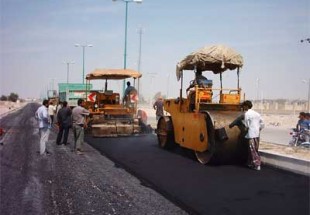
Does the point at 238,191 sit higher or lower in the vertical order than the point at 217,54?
lower

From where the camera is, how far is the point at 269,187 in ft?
26.6

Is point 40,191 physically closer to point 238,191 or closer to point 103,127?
point 238,191

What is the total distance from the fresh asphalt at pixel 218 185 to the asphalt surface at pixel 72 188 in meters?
0.40

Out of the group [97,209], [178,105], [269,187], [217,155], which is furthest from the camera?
[178,105]

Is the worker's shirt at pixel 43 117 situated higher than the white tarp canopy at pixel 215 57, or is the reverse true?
the white tarp canopy at pixel 215 57

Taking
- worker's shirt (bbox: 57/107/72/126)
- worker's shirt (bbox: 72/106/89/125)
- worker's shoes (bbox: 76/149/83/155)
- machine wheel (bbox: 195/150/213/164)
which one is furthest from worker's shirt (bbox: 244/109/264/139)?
worker's shirt (bbox: 57/107/72/126)

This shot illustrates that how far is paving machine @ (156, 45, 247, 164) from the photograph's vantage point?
10.5 meters

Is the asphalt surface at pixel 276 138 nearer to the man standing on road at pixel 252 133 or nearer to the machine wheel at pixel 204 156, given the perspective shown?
the machine wheel at pixel 204 156

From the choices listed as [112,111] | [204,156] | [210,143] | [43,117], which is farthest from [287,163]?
[112,111]

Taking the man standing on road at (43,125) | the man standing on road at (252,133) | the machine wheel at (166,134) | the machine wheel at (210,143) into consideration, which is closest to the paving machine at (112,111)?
the machine wheel at (166,134)

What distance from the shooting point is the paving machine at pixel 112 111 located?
699 inches

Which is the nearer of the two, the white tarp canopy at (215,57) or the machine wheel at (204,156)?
the machine wheel at (204,156)

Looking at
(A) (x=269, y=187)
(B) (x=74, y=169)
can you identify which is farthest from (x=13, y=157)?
(A) (x=269, y=187)

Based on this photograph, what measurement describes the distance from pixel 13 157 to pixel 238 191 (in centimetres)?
671
